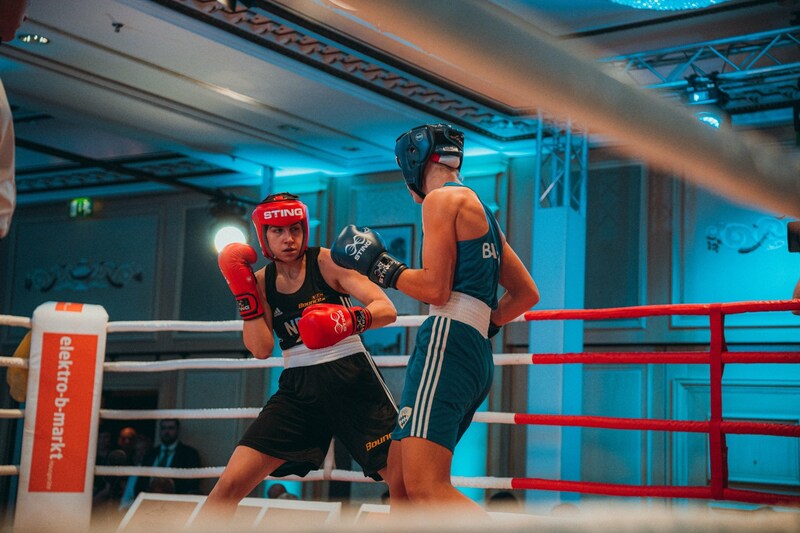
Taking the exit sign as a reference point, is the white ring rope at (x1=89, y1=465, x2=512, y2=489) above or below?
below

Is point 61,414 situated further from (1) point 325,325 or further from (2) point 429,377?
(2) point 429,377

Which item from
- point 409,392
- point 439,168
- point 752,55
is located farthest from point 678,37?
point 409,392

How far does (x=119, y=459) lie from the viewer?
178 inches

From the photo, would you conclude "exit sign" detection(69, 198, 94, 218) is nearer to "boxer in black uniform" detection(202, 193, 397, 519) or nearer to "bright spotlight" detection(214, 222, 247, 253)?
"bright spotlight" detection(214, 222, 247, 253)

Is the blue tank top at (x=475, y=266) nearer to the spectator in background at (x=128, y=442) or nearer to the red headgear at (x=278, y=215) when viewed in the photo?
the red headgear at (x=278, y=215)

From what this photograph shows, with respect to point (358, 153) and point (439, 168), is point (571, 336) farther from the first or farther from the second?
point (439, 168)

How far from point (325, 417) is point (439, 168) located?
888mm

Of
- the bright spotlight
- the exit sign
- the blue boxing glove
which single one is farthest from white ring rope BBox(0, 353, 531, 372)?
the exit sign

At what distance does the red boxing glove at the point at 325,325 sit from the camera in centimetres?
243

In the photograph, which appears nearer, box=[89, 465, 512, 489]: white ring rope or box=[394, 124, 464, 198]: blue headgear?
box=[394, 124, 464, 198]: blue headgear

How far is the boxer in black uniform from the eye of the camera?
104 inches

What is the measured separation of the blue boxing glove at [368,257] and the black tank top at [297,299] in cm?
52

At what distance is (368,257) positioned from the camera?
2.29m

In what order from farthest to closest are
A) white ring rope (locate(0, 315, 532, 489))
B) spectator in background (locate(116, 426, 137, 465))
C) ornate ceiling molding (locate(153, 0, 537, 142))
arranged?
spectator in background (locate(116, 426, 137, 465))
ornate ceiling molding (locate(153, 0, 537, 142))
white ring rope (locate(0, 315, 532, 489))
